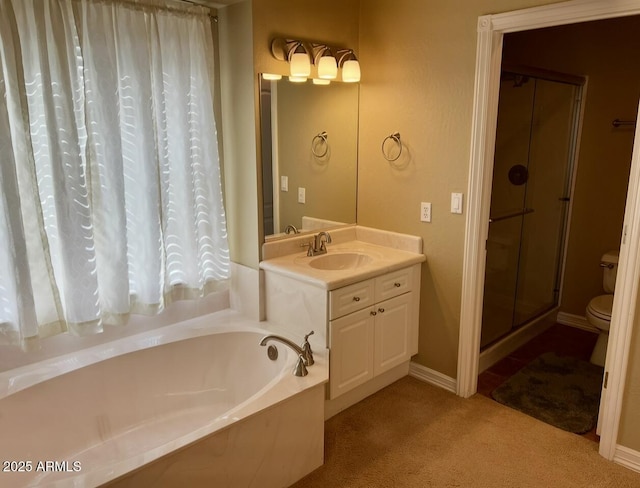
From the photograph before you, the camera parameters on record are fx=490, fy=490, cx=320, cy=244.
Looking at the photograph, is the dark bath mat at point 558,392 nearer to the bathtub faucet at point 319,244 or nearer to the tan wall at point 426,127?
the tan wall at point 426,127

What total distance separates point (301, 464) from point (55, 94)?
1975 millimetres

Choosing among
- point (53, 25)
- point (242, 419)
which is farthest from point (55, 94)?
point (242, 419)

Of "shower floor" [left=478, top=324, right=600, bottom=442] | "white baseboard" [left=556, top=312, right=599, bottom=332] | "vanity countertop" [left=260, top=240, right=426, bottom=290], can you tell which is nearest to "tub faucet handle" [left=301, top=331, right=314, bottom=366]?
"vanity countertop" [left=260, top=240, right=426, bottom=290]

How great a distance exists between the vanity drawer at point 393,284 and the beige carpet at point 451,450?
0.65 m

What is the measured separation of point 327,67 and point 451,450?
2.15m

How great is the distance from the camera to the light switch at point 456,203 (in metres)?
2.76

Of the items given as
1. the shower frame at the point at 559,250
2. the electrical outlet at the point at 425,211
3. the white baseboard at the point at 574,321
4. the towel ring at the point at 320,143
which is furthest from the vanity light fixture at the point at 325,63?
the white baseboard at the point at 574,321

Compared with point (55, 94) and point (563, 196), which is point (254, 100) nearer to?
point (55, 94)

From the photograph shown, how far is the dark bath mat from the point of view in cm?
275

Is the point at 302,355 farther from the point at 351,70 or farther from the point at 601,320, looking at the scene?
the point at 601,320

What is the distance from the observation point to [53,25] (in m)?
2.08

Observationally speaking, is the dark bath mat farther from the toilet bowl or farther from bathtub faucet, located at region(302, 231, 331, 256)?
bathtub faucet, located at region(302, 231, 331, 256)

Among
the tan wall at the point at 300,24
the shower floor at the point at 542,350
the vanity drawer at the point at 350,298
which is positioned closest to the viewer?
the vanity drawer at the point at 350,298

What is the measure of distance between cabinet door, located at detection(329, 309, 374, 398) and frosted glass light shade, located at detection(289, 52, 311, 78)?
1343mm
